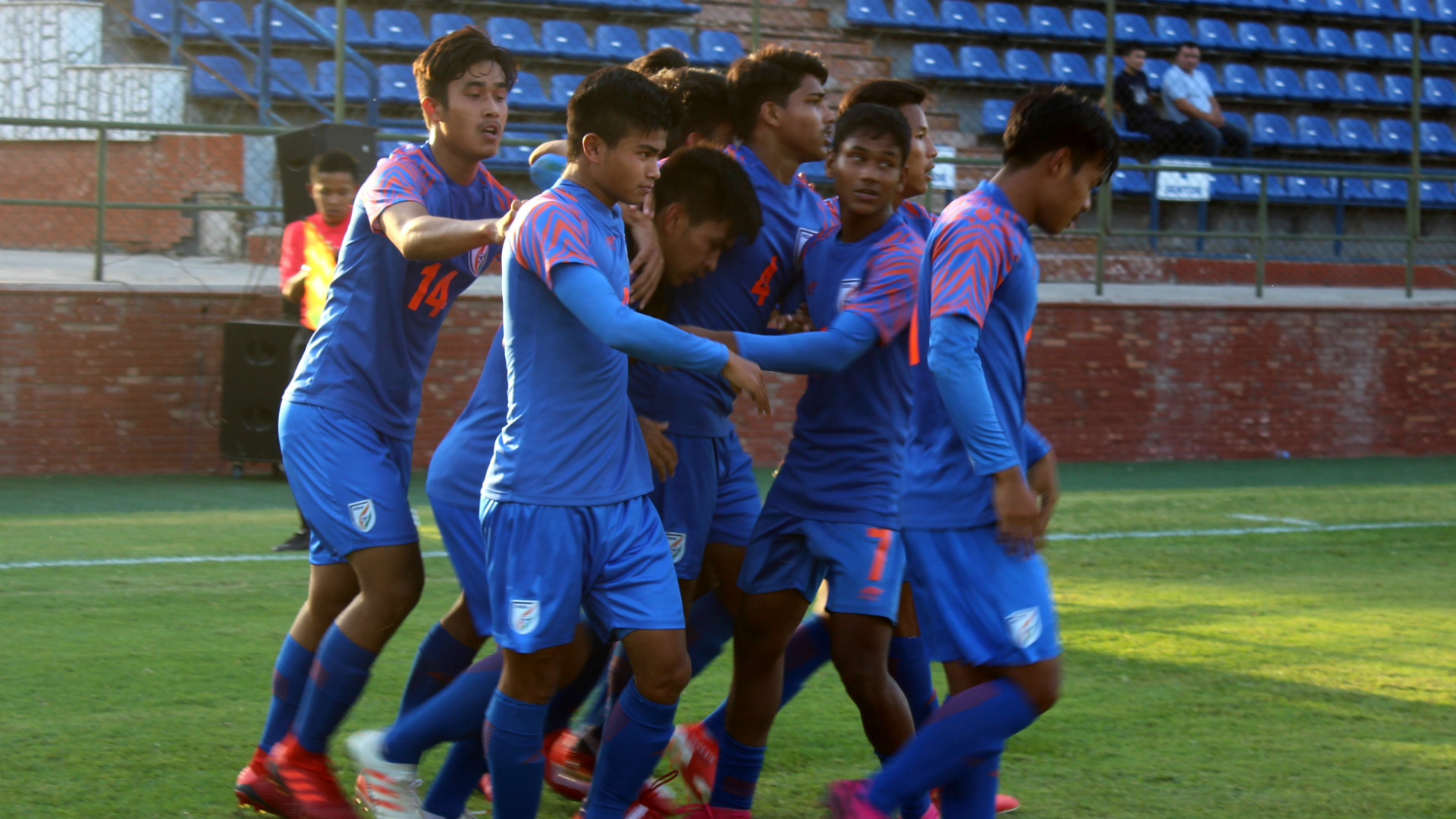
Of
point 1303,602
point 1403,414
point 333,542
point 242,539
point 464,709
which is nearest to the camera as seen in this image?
point 464,709

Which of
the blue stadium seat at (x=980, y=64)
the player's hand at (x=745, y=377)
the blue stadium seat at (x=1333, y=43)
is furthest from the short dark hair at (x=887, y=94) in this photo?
the blue stadium seat at (x=1333, y=43)

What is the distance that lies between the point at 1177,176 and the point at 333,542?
505 inches

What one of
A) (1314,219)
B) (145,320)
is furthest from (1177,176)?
(145,320)

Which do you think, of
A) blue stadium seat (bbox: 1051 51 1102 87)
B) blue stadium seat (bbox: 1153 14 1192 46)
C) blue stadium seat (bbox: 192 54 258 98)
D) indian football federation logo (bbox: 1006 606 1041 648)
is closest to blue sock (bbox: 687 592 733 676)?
indian football federation logo (bbox: 1006 606 1041 648)

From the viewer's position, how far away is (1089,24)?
1919cm

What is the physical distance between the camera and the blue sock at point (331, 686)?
3639 millimetres

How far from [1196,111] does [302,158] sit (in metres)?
10.2

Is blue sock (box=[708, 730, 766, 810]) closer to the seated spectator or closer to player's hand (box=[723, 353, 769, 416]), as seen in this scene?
player's hand (box=[723, 353, 769, 416])

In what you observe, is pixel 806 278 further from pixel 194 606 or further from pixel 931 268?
pixel 194 606

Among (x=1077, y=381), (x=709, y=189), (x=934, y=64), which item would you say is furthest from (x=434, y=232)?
(x=934, y=64)

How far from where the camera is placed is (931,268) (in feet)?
10.3

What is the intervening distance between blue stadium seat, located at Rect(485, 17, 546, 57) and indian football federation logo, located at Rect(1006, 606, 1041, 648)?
13.5 metres

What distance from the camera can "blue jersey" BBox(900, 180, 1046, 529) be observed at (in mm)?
3049

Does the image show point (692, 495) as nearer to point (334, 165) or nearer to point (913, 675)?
point (913, 675)
